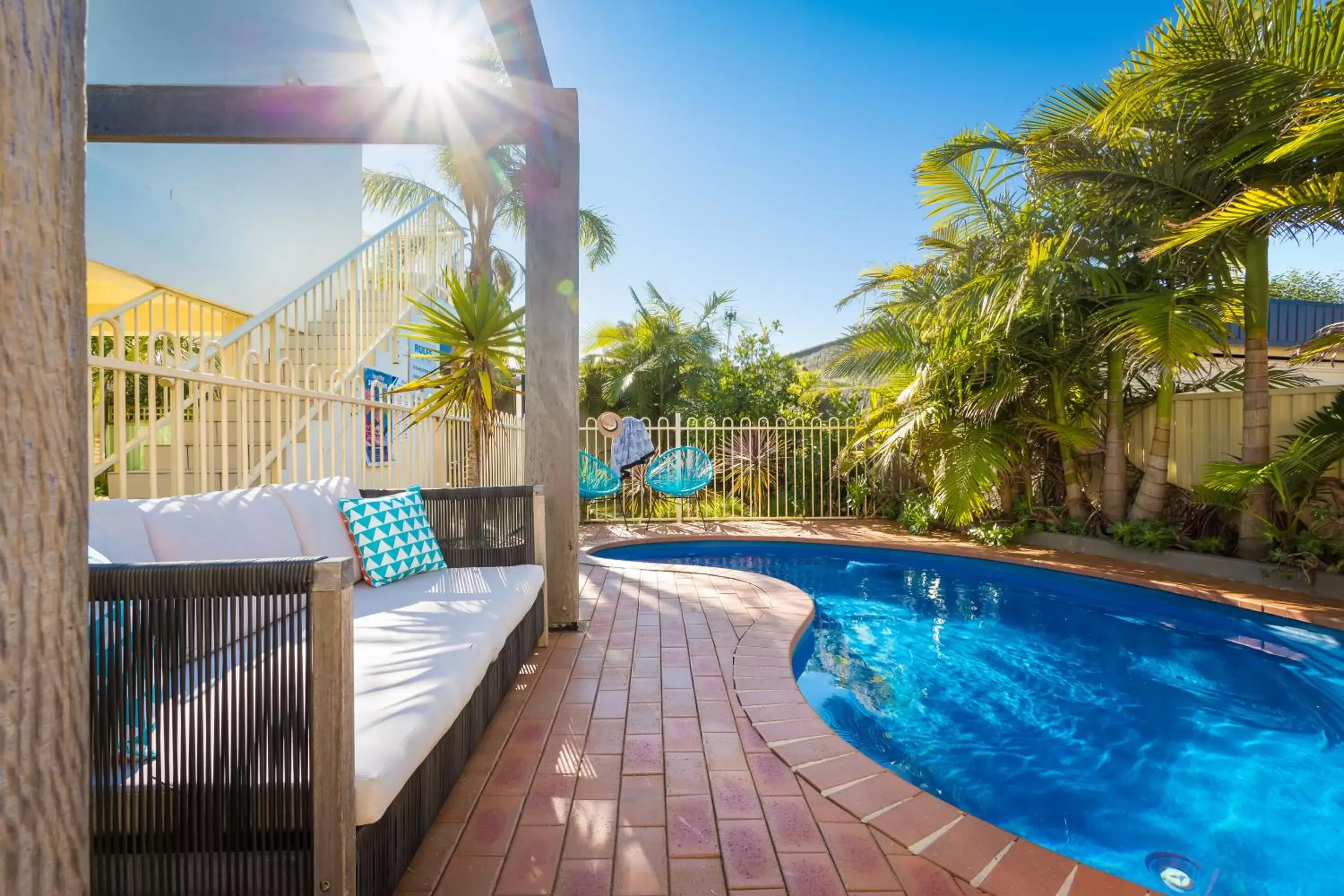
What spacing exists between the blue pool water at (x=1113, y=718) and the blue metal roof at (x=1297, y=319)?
6.62m

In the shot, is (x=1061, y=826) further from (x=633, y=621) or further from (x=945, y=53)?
(x=945, y=53)

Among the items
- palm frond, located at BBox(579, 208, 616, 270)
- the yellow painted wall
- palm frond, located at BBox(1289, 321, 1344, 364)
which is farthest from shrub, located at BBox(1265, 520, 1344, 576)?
palm frond, located at BBox(579, 208, 616, 270)

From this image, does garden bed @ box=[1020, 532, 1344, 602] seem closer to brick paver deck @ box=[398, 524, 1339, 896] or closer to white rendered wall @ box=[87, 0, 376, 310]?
brick paver deck @ box=[398, 524, 1339, 896]

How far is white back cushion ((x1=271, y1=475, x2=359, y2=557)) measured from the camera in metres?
2.28

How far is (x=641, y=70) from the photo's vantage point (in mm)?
6832

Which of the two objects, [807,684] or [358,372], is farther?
[358,372]

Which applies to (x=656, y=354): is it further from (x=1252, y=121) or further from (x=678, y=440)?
(x=1252, y=121)

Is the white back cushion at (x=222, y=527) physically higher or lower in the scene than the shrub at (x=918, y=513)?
higher

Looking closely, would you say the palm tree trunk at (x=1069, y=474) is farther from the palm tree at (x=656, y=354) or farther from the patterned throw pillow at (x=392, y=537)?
the palm tree at (x=656, y=354)

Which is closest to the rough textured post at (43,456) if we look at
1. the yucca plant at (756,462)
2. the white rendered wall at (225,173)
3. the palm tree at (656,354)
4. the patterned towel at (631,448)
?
the white rendered wall at (225,173)

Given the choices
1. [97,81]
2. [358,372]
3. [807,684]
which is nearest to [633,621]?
[807,684]

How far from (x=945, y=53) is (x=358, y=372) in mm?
7110

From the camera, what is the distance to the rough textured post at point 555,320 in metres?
3.03

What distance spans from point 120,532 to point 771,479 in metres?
6.96
